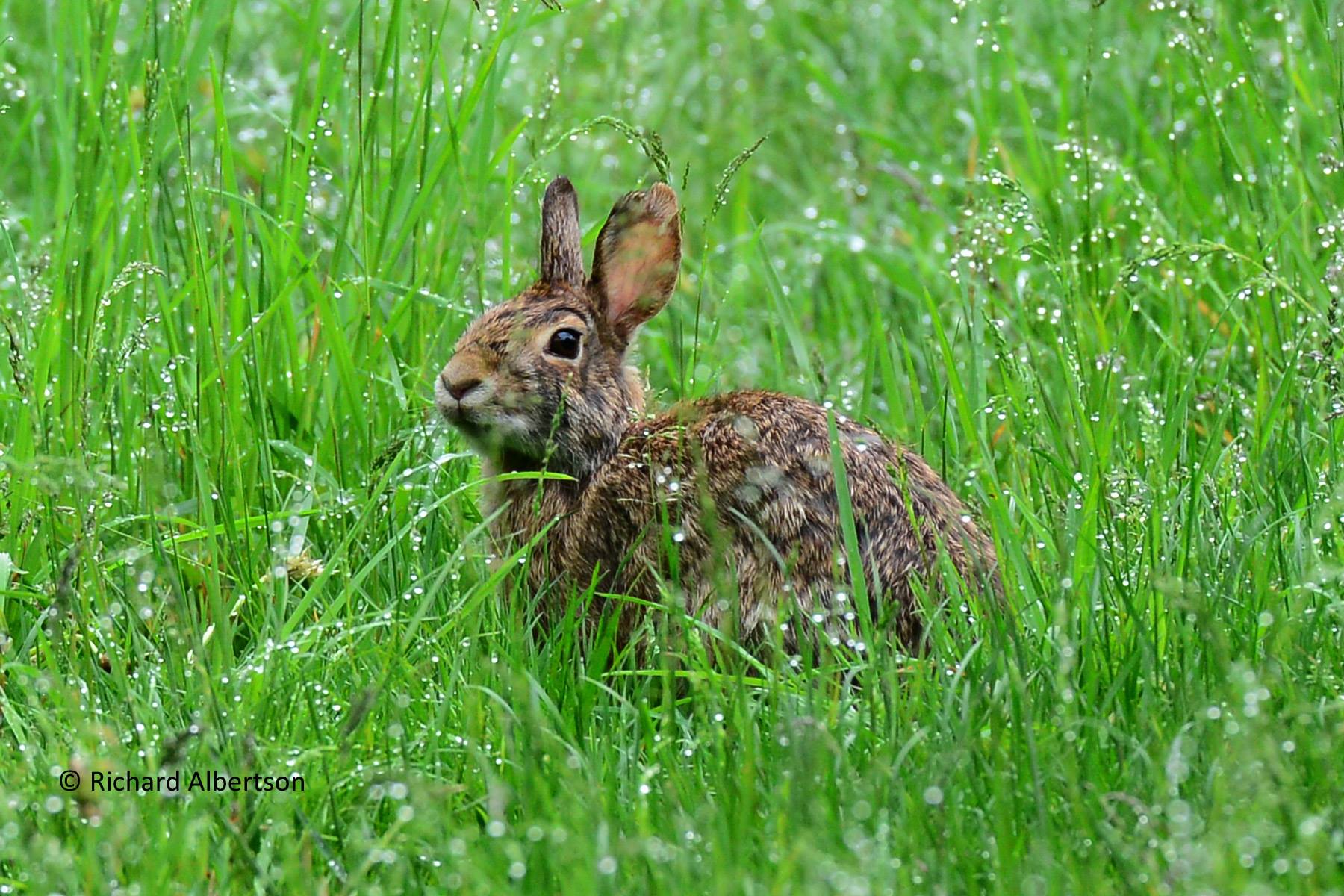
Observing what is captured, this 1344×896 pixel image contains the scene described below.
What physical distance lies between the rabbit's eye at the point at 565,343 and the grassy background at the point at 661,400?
0.33 meters

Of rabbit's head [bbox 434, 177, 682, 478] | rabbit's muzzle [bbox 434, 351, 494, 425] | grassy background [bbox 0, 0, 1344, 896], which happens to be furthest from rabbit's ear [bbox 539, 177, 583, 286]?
rabbit's muzzle [bbox 434, 351, 494, 425]

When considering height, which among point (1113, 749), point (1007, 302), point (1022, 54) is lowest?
point (1113, 749)

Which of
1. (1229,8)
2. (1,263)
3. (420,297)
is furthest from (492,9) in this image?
(1229,8)

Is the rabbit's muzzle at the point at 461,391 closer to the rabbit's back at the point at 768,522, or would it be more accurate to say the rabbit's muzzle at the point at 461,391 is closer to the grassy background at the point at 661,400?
the grassy background at the point at 661,400

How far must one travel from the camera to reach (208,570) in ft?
12.7

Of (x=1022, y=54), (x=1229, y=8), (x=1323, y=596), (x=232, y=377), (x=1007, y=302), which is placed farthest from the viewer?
(x=1022, y=54)

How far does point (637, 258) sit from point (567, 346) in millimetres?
292

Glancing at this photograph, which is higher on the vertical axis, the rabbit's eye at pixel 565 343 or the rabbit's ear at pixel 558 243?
the rabbit's ear at pixel 558 243

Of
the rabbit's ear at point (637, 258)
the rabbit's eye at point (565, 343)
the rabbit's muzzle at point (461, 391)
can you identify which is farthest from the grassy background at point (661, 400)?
the rabbit's eye at point (565, 343)

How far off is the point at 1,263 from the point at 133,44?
112 centimetres

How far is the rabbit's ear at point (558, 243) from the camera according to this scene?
469 centimetres

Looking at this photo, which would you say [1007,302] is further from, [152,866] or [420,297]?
[152,866]

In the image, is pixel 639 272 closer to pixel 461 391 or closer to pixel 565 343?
pixel 565 343

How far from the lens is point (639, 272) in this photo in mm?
4664
